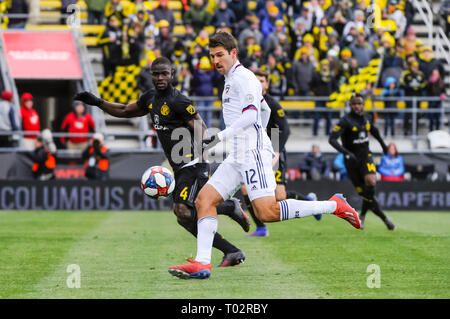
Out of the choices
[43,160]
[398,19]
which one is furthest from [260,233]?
[398,19]

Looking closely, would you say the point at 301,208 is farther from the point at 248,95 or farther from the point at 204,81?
the point at 204,81

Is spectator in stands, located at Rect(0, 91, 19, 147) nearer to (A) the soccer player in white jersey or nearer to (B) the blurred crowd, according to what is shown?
(B) the blurred crowd

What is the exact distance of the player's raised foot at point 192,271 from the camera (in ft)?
29.4

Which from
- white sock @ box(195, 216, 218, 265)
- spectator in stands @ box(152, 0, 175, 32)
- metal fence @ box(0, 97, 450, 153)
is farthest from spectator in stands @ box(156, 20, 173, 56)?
white sock @ box(195, 216, 218, 265)

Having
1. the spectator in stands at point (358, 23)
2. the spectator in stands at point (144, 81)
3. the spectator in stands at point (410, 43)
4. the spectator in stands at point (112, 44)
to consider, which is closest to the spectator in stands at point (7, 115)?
the spectator in stands at point (112, 44)

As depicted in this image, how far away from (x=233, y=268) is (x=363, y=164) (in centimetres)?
681

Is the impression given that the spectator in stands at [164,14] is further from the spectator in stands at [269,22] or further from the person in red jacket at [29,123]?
the person in red jacket at [29,123]

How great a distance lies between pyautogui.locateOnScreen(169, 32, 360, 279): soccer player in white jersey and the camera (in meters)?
9.06

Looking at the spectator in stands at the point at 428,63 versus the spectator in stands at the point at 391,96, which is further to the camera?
the spectator in stands at the point at 428,63

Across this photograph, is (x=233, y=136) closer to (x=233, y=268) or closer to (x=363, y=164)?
(x=233, y=268)

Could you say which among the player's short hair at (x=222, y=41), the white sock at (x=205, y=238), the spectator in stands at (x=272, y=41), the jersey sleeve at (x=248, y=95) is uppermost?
the player's short hair at (x=222, y=41)

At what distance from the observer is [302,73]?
25031mm

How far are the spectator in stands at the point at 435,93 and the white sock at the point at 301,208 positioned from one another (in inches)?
647
